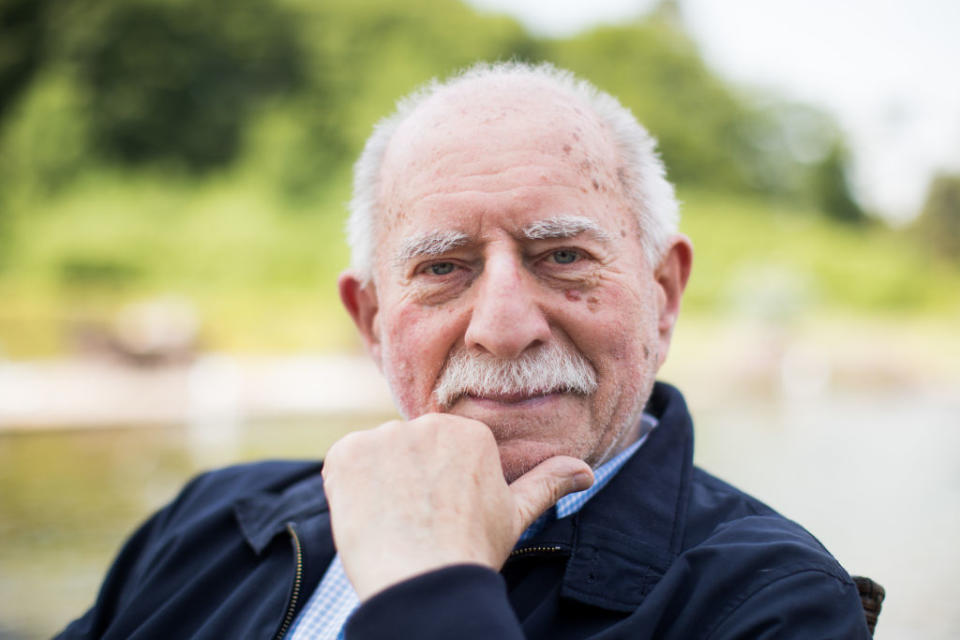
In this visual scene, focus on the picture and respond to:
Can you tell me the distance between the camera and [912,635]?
3645 millimetres

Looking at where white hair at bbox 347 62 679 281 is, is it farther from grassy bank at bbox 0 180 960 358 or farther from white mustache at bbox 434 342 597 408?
grassy bank at bbox 0 180 960 358

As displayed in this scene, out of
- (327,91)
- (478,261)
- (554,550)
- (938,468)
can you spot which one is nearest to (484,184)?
(478,261)

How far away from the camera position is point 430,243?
1.63 meters

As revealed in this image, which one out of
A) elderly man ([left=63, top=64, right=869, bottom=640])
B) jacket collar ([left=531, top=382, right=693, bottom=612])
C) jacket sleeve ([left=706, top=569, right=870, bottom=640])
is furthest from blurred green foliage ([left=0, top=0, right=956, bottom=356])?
jacket sleeve ([left=706, top=569, right=870, bottom=640])

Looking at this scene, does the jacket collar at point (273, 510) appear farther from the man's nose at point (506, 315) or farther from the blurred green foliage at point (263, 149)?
the blurred green foliage at point (263, 149)

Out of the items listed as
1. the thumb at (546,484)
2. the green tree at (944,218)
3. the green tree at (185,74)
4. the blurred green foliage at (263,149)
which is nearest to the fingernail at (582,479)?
the thumb at (546,484)

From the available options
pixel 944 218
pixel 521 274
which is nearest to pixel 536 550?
pixel 521 274

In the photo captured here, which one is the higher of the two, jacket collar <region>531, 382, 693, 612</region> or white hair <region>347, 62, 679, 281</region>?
white hair <region>347, 62, 679, 281</region>

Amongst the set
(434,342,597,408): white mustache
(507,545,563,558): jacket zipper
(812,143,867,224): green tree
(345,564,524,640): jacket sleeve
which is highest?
(812,143,867,224): green tree

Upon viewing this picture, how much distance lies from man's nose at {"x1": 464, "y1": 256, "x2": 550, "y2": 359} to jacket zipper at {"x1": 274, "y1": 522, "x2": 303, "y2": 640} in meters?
0.58

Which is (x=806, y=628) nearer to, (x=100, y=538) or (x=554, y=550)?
(x=554, y=550)

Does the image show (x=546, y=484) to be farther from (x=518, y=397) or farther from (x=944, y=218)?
(x=944, y=218)

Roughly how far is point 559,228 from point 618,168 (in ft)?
0.81

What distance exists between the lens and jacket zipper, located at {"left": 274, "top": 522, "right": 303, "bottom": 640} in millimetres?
1636
